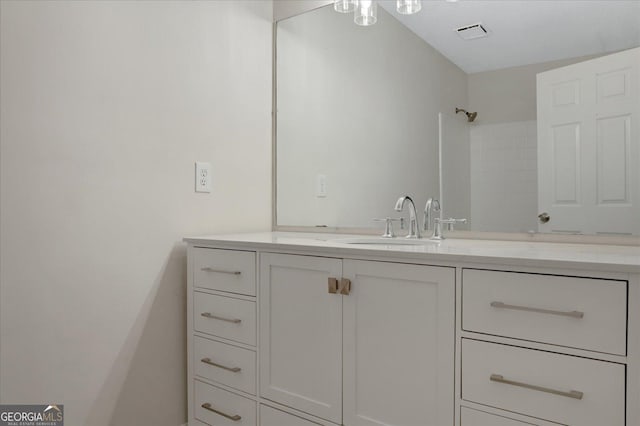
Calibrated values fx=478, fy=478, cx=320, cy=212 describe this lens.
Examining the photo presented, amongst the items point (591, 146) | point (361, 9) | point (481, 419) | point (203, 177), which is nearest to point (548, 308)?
point (481, 419)

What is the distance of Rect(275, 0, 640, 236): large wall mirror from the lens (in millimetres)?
1483

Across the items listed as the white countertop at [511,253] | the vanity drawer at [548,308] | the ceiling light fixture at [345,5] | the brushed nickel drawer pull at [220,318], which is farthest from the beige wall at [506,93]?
the brushed nickel drawer pull at [220,318]

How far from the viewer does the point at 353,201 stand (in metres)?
2.08

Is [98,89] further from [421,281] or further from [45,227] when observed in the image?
[421,281]

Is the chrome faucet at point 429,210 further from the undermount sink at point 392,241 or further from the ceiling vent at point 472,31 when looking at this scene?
the ceiling vent at point 472,31

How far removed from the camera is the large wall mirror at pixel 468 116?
4.87 feet

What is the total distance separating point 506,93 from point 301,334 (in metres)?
1.08

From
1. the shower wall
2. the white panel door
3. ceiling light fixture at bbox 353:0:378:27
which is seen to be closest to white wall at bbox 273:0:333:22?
ceiling light fixture at bbox 353:0:378:27

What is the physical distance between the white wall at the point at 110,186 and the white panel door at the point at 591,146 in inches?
49.2

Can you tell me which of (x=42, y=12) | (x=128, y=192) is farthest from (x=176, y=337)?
(x=42, y=12)

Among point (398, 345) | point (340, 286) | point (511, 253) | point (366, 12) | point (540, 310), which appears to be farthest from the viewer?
point (366, 12)

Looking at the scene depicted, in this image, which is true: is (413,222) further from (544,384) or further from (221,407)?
(221,407)

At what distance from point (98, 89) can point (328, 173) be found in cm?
99

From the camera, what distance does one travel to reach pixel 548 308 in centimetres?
108
